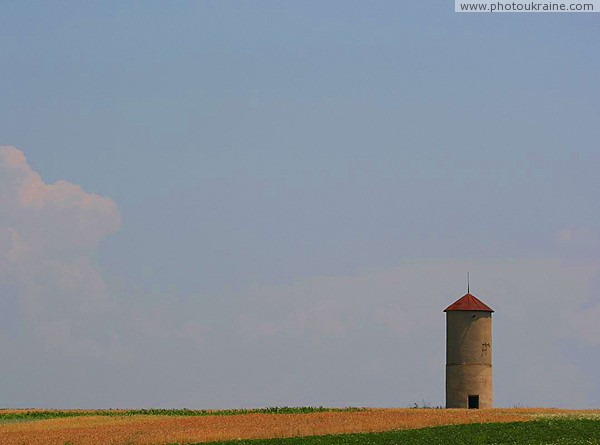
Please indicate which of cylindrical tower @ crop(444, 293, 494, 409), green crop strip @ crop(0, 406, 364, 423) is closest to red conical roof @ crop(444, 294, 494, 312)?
cylindrical tower @ crop(444, 293, 494, 409)

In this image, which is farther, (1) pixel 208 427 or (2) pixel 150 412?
(2) pixel 150 412

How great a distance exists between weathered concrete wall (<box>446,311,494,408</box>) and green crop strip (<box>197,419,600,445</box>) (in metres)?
22.5

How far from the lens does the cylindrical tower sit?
7144 centimetres

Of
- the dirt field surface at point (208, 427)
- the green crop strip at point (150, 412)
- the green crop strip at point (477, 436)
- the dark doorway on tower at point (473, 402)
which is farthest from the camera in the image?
the dark doorway on tower at point (473, 402)

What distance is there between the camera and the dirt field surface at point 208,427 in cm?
4556

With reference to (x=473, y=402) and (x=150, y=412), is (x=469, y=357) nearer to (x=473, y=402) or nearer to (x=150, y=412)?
(x=473, y=402)

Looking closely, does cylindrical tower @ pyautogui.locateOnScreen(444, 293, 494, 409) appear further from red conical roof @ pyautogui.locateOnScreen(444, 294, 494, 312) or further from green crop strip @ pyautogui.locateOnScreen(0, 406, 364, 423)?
green crop strip @ pyautogui.locateOnScreen(0, 406, 364, 423)

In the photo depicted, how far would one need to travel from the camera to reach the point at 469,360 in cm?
7144

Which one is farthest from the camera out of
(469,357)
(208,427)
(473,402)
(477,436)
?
(473,402)

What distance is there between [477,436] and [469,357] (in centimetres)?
2830

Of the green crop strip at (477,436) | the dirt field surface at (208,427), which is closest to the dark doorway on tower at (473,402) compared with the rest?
the dirt field surface at (208,427)

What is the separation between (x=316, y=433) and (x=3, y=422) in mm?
26776

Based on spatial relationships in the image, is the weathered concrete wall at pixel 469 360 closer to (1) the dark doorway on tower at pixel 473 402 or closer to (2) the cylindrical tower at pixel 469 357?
(2) the cylindrical tower at pixel 469 357

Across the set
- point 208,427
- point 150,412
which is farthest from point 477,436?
point 150,412
